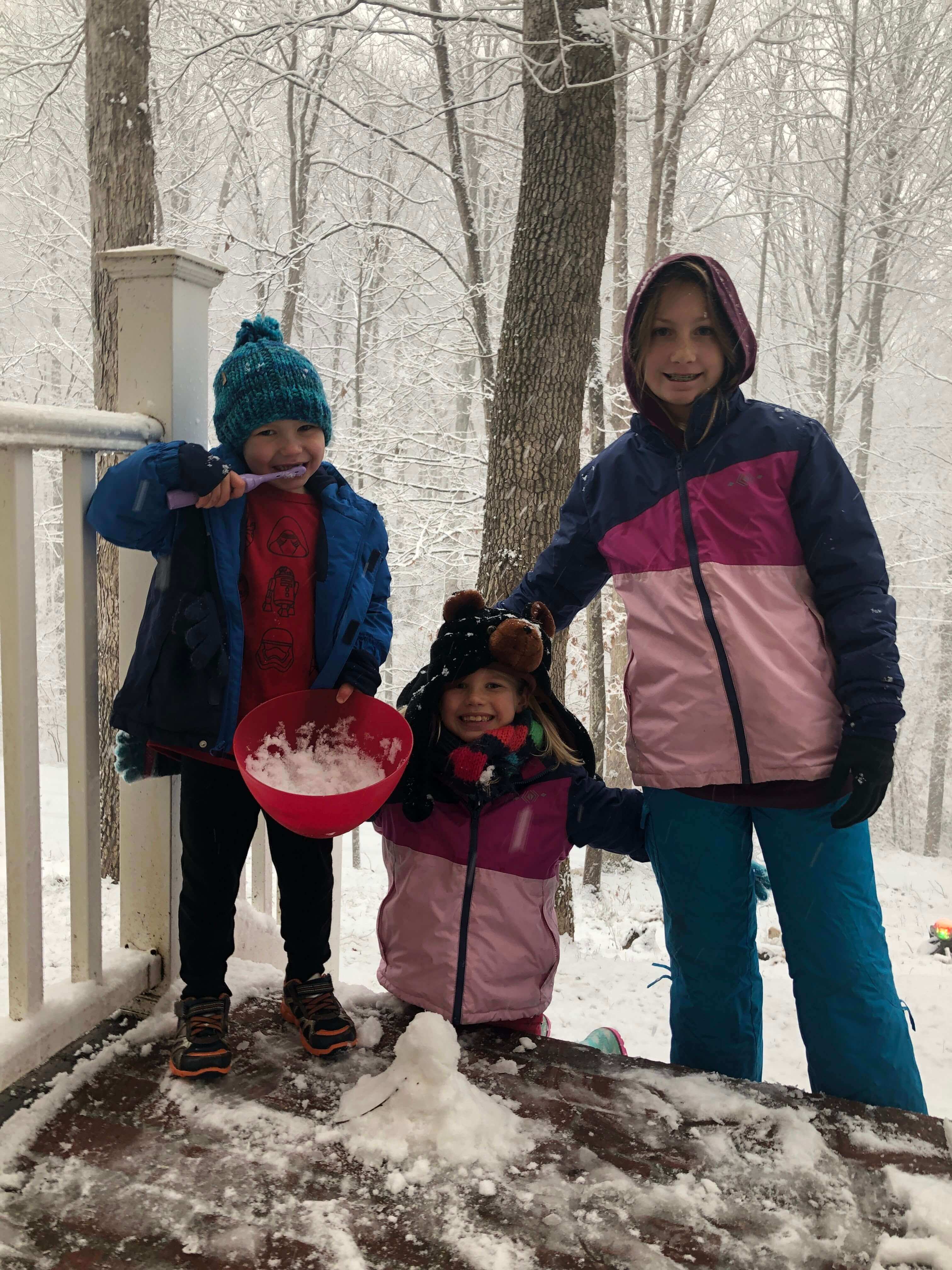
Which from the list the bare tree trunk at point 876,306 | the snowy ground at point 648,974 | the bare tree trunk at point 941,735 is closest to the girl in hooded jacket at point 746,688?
the snowy ground at point 648,974

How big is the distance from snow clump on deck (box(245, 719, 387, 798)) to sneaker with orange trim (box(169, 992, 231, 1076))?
1.75 ft

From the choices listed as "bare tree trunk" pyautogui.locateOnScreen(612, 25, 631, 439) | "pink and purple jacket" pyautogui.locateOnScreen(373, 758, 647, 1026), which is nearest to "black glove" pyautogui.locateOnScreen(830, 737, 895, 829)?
"pink and purple jacket" pyautogui.locateOnScreen(373, 758, 647, 1026)

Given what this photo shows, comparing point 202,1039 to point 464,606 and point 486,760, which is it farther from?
point 464,606

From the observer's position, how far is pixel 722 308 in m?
2.01

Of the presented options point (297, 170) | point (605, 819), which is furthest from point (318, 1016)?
point (297, 170)

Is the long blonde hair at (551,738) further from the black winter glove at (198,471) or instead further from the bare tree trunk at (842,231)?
the bare tree trunk at (842,231)

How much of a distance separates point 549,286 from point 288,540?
2.69 meters

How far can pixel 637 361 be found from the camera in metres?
2.11

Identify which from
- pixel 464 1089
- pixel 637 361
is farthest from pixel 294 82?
pixel 464 1089

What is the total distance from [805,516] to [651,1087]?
1270mm

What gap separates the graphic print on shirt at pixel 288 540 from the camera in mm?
2004

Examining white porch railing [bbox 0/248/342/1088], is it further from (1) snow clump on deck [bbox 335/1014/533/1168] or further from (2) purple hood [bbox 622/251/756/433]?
(2) purple hood [bbox 622/251/756/433]

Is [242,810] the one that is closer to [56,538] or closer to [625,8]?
[625,8]

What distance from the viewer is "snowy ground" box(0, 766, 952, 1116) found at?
4.05 metres
